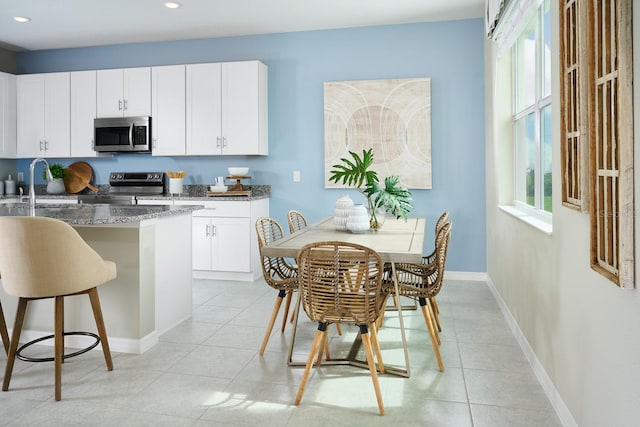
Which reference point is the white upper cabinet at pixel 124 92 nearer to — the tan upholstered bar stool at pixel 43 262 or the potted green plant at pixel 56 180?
the potted green plant at pixel 56 180

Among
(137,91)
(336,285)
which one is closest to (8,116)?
(137,91)

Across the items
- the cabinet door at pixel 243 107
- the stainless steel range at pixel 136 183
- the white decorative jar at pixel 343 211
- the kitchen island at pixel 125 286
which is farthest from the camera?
the stainless steel range at pixel 136 183

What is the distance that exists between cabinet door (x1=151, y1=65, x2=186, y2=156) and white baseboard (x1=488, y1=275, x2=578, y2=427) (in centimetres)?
364

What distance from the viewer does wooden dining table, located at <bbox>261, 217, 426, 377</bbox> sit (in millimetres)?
2359

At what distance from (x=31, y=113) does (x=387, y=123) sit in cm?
407

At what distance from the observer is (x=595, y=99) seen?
1.60 meters

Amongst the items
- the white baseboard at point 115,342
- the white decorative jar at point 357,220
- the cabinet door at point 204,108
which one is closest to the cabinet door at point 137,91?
the cabinet door at point 204,108

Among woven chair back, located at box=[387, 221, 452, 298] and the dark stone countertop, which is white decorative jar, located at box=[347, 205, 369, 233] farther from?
the dark stone countertop

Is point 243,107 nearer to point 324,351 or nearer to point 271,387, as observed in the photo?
point 324,351

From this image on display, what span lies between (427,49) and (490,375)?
3455 mm

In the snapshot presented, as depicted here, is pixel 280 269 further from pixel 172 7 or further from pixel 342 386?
pixel 172 7

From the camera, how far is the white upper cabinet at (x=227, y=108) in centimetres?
505

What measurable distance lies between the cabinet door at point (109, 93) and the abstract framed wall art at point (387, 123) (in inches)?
89.4

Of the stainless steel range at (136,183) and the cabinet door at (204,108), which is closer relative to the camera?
the cabinet door at (204,108)
